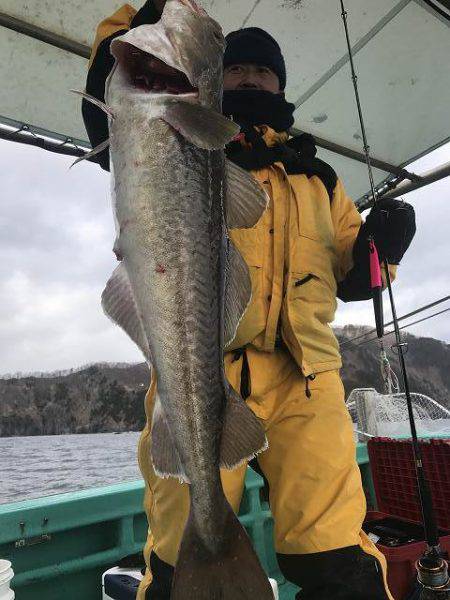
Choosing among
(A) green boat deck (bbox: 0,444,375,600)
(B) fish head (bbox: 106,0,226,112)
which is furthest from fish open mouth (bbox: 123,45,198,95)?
(A) green boat deck (bbox: 0,444,375,600)

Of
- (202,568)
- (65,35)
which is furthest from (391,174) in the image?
(202,568)

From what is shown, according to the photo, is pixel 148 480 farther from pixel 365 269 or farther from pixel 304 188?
pixel 304 188

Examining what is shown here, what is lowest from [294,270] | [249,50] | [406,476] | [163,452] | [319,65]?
[406,476]

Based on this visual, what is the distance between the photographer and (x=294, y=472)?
213 cm

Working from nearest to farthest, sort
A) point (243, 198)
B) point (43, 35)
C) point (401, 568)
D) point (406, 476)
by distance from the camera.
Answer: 1. point (243, 198)
2. point (401, 568)
3. point (43, 35)
4. point (406, 476)

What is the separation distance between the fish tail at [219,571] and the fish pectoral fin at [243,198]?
1.08m

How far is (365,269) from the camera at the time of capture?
265 cm

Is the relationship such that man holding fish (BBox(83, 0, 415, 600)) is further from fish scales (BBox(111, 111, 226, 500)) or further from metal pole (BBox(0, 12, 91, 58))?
metal pole (BBox(0, 12, 91, 58))

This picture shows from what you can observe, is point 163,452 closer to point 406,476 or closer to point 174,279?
point 174,279

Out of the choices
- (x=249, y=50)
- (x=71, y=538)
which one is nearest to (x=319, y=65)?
(x=249, y=50)

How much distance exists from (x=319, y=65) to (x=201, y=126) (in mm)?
3553

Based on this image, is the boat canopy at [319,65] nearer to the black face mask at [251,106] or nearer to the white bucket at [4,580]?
the black face mask at [251,106]

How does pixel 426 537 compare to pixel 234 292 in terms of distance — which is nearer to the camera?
pixel 234 292

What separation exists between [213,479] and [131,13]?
2.31 m
